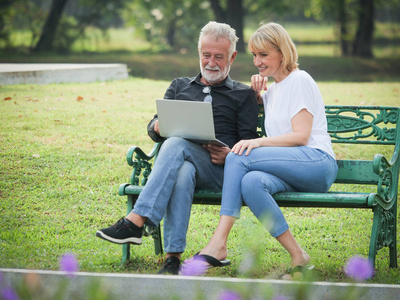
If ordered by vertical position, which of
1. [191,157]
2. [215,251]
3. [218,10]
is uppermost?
[218,10]

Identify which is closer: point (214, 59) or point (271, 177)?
point (271, 177)

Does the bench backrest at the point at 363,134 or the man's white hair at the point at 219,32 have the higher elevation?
the man's white hair at the point at 219,32

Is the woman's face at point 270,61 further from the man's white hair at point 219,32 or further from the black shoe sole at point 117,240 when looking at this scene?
the black shoe sole at point 117,240

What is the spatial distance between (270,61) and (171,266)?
1.41m

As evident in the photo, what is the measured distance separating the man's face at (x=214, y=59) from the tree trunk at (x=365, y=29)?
676 inches

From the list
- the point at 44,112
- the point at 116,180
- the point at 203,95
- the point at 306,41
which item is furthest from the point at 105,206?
the point at 306,41

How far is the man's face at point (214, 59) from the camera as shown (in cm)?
396

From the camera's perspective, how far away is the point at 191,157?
3.65 metres

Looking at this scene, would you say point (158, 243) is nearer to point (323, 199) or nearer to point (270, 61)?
point (323, 199)

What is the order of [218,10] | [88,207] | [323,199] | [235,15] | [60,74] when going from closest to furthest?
[323,199] → [88,207] → [60,74] → [235,15] → [218,10]

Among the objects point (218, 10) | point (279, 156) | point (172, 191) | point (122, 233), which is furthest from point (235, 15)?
point (122, 233)

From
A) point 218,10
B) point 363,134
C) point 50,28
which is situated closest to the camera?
point 363,134

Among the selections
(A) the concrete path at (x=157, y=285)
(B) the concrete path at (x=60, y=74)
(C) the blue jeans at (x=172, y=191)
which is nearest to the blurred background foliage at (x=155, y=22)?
(B) the concrete path at (x=60, y=74)

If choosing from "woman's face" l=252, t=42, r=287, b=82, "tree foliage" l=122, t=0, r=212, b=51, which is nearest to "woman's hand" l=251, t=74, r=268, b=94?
"woman's face" l=252, t=42, r=287, b=82
